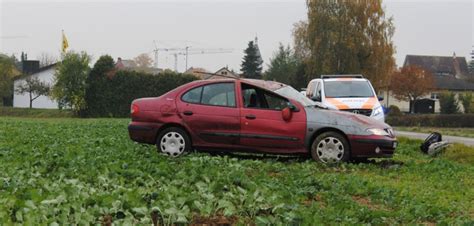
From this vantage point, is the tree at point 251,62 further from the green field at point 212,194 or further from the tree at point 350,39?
the green field at point 212,194

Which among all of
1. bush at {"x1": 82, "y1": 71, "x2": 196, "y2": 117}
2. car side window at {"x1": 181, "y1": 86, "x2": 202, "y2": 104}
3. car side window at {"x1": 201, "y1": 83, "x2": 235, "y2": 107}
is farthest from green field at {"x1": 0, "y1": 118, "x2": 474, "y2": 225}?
bush at {"x1": 82, "y1": 71, "x2": 196, "y2": 117}

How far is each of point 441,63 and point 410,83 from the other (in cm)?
3501

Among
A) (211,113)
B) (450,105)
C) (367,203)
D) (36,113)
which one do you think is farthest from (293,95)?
(450,105)

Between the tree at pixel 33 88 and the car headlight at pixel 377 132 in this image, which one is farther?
the tree at pixel 33 88

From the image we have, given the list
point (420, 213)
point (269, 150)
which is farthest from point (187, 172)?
point (269, 150)

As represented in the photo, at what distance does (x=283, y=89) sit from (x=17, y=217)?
7063 millimetres

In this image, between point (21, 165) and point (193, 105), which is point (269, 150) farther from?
point (21, 165)

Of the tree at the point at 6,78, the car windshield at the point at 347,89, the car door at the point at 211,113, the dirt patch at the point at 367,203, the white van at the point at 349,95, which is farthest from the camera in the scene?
the tree at the point at 6,78

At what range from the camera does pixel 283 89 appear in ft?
33.7

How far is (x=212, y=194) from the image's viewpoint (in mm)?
4883

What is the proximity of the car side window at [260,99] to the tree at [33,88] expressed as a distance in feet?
191

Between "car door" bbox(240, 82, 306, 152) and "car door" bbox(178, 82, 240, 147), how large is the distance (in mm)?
162

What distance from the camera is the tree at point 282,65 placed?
72.8m

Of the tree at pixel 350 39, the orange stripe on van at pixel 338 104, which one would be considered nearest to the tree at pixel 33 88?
the tree at pixel 350 39
